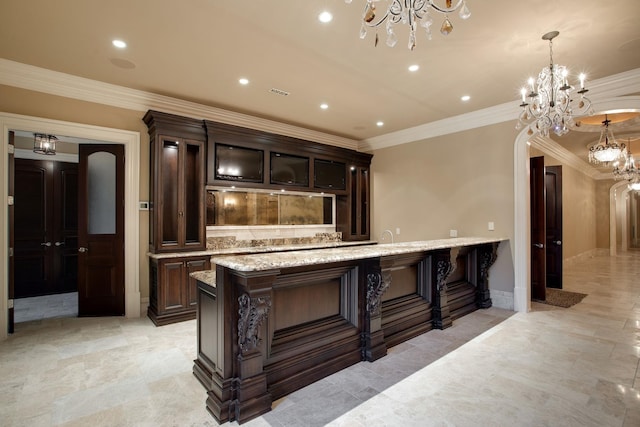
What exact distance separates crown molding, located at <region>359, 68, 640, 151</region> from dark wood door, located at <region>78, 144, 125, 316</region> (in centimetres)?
476

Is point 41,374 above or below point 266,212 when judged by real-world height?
below

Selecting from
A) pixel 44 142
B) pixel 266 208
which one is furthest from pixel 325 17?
pixel 44 142

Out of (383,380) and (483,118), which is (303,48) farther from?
(483,118)

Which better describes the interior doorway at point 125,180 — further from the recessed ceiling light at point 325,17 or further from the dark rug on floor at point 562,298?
the dark rug on floor at point 562,298

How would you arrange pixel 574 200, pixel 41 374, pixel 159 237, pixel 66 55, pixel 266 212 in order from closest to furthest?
pixel 41 374 < pixel 66 55 < pixel 159 237 < pixel 266 212 < pixel 574 200

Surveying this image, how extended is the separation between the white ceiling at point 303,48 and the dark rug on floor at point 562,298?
129 inches

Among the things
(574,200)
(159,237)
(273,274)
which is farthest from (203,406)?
(574,200)

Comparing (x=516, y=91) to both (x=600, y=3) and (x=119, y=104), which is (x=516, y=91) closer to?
(x=600, y=3)

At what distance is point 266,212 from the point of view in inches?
214

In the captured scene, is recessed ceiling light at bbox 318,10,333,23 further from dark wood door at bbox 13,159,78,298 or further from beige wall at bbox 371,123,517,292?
dark wood door at bbox 13,159,78,298

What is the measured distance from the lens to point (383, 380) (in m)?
2.49

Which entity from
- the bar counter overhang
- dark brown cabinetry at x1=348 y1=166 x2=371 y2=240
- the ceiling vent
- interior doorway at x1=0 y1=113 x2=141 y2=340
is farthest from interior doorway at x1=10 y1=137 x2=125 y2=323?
dark brown cabinetry at x1=348 y1=166 x2=371 y2=240

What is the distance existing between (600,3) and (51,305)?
7.57 m

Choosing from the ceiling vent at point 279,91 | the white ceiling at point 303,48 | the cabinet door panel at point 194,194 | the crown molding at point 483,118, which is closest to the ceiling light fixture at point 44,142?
the white ceiling at point 303,48
